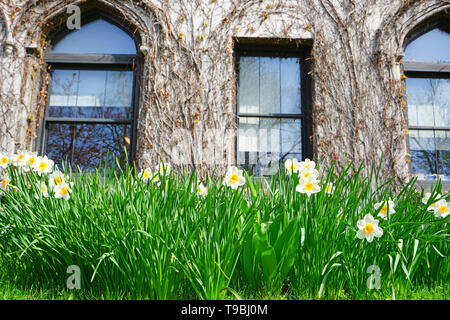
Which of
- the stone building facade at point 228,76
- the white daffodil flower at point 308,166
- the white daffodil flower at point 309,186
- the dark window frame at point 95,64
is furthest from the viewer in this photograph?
the dark window frame at point 95,64

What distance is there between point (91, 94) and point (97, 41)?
64 centimetres

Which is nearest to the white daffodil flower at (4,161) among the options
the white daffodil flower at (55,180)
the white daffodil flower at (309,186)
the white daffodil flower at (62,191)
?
the white daffodil flower at (55,180)

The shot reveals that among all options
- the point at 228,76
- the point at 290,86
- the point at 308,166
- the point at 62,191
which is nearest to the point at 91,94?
the point at 228,76

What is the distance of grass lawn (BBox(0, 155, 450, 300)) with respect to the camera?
4.76ft

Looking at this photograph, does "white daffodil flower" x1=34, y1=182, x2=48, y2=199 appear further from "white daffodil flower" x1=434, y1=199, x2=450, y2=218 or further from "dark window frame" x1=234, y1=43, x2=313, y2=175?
"dark window frame" x1=234, y1=43, x2=313, y2=175

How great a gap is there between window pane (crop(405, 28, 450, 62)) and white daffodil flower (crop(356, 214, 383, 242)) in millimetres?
3378

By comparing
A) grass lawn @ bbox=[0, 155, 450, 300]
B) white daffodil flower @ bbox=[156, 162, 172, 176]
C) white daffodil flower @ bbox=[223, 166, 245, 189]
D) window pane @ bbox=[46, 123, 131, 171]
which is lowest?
grass lawn @ bbox=[0, 155, 450, 300]

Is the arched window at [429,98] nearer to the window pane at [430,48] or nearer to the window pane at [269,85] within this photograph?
the window pane at [430,48]

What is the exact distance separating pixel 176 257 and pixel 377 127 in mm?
3057

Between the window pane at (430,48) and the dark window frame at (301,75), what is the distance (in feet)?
4.06

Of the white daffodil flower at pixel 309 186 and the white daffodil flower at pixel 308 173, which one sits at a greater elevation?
the white daffodil flower at pixel 308 173

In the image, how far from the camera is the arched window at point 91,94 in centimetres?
378

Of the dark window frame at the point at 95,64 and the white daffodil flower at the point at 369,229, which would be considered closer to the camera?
the white daffodil flower at the point at 369,229

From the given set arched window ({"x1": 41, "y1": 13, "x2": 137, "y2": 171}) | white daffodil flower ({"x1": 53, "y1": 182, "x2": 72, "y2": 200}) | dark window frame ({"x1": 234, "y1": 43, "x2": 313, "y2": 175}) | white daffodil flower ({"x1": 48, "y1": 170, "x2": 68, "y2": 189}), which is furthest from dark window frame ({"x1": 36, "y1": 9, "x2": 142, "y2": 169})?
white daffodil flower ({"x1": 53, "y1": 182, "x2": 72, "y2": 200})
